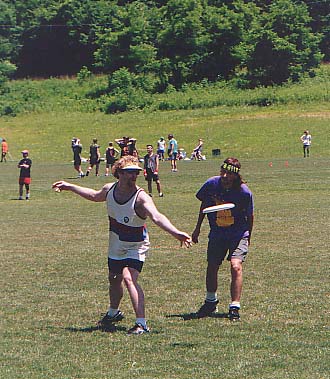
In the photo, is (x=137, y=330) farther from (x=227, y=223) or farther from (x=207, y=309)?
(x=227, y=223)

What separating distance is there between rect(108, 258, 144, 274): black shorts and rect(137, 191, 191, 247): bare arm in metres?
0.54

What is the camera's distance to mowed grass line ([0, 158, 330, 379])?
7379 millimetres

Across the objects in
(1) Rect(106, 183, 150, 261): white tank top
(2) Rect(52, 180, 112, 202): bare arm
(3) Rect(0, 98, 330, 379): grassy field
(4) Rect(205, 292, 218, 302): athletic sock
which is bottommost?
(3) Rect(0, 98, 330, 379): grassy field

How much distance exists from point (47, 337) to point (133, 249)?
1.25 m

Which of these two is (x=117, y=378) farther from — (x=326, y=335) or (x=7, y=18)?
(x=7, y=18)

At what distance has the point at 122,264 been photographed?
29.0 feet

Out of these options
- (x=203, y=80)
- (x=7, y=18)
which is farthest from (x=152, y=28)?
(x=7, y=18)

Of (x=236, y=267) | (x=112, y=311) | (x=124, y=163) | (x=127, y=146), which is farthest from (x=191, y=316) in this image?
(x=127, y=146)

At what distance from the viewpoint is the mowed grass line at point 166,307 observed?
738 centimetres

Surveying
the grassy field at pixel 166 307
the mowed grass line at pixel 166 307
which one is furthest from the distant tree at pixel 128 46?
the mowed grass line at pixel 166 307

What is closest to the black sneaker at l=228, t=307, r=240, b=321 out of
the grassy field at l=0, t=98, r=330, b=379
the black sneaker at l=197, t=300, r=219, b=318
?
the grassy field at l=0, t=98, r=330, b=379

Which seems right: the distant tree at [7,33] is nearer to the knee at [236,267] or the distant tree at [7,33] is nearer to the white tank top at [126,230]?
the knee at [236,267]

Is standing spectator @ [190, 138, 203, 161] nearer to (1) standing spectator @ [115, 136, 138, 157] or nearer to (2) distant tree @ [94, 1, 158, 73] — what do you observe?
(1) standing spectator @ [115, 136, 138, 157]

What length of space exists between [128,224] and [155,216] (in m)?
0.46
